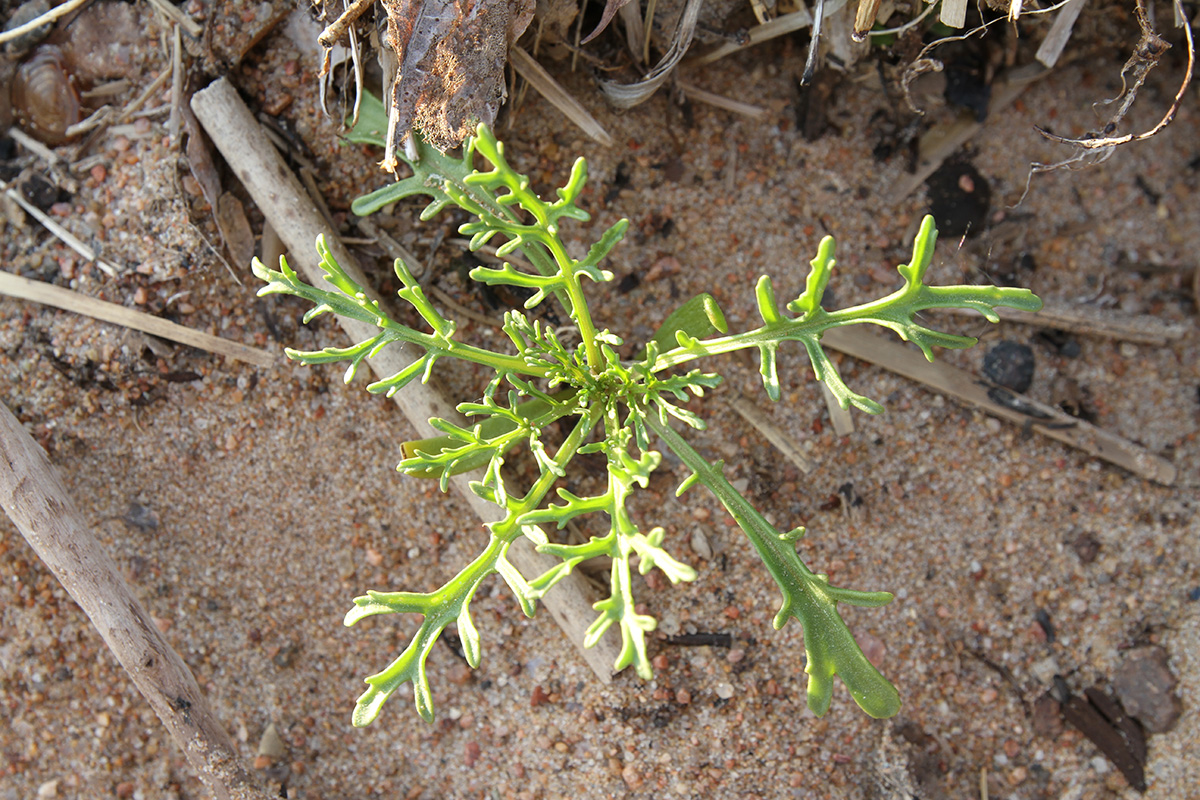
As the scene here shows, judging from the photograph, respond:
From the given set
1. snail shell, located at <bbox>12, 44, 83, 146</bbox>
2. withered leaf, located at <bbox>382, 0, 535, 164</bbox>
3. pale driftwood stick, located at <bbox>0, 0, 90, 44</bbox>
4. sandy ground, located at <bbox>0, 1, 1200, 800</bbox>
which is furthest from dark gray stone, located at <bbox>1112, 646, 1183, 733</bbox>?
pale driftwood stick, located at <bbox>0, 0, 90, 44</bbox>

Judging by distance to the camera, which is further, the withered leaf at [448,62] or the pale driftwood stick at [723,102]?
the pale driftwood stick at [723,102]

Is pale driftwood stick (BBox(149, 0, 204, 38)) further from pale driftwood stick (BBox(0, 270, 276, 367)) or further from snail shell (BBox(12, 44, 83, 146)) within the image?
pale driftwood stick (BBox(0, 270, 276, 367))

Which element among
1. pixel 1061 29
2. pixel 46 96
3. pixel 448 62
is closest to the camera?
pixel 448 62

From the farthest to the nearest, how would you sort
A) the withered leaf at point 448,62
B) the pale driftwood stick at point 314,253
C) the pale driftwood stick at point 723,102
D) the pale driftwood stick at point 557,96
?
the pale driftwood stick at point 723,102 < the pale driftwood stick at point 557,96 < the pale driftwood stick at point 314,253 < the withered leaf at point 448,62

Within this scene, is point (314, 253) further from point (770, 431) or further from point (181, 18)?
point (770, 431)

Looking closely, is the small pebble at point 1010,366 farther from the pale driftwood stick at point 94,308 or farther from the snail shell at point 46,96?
the snail shell at point 46,96

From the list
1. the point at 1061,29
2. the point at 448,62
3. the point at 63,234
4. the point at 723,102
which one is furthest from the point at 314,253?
the point at 1061,29

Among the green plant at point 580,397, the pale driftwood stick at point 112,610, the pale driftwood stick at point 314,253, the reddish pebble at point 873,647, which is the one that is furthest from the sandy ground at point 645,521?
the green plant at point 580,397
